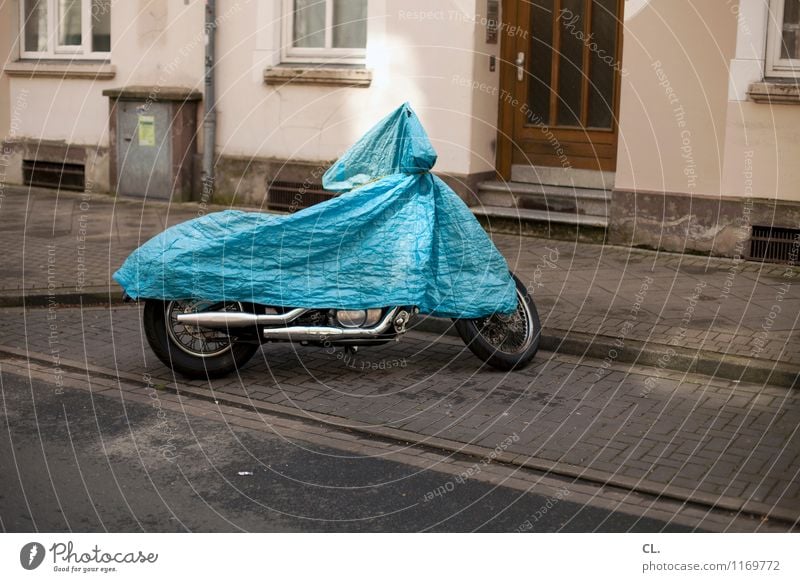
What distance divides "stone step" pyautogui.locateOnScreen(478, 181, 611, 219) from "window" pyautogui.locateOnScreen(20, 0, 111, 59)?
5978 millimetres

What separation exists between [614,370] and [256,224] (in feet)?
8.29

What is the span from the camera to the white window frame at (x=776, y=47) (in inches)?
416

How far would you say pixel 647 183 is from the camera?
11.2m

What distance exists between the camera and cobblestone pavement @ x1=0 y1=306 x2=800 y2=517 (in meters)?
5.66

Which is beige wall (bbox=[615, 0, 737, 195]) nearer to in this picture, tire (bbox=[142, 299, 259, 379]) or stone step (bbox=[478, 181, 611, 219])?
stone step (bbox=[478, 181, 611, 219])

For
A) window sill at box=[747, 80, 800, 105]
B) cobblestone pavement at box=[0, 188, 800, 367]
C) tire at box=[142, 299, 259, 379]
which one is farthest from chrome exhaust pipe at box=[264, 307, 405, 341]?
window sill at box=[747, 80, 800, 105]

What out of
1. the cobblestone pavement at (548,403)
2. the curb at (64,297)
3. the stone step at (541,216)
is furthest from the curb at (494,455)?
the stone step at (541,216)

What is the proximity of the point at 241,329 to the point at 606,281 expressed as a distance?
12.8 feet

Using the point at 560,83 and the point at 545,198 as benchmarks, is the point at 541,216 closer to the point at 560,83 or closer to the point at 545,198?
the point at 545,198

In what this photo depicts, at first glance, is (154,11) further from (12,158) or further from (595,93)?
(595,93)

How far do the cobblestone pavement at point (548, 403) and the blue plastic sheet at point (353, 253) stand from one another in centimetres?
54

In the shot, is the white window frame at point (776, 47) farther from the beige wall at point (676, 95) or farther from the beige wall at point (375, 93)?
the beige wall at point (375, 93)
